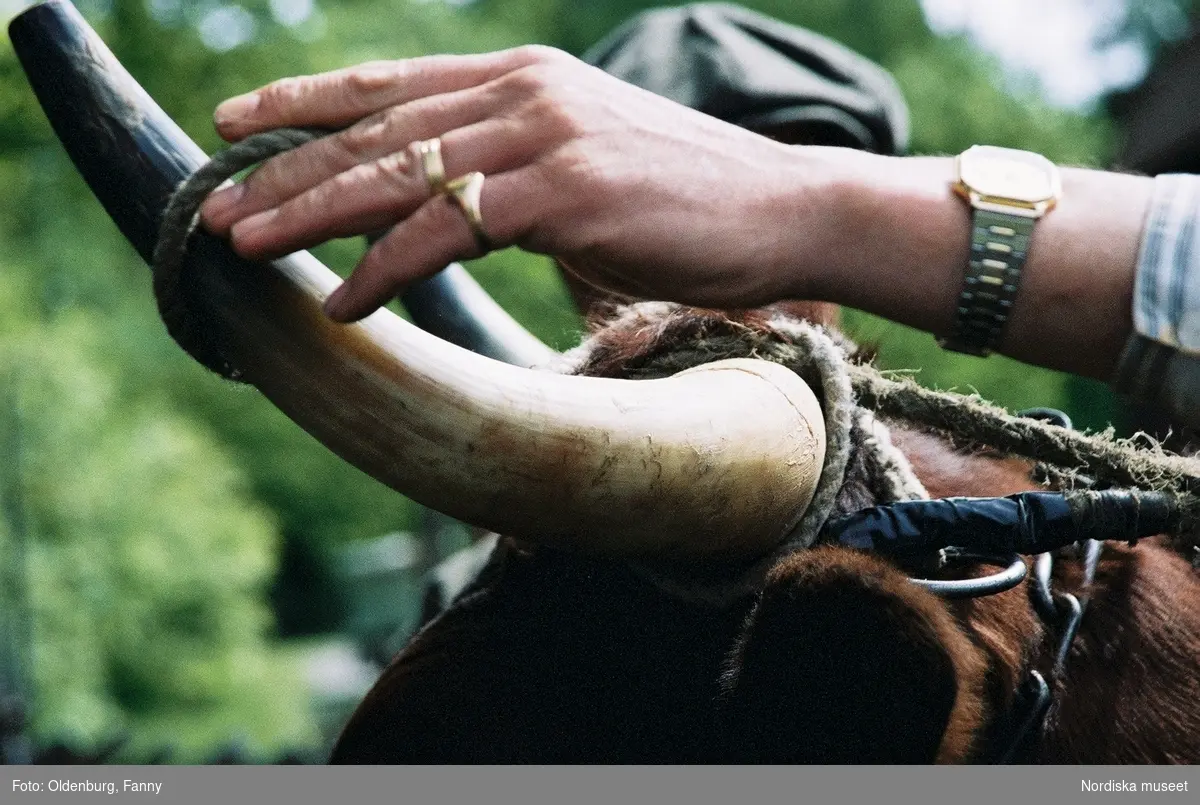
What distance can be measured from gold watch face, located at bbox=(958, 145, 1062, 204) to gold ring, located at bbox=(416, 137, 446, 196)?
53 cm

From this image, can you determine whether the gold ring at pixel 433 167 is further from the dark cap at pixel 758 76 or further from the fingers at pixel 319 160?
the dark cap at pixel 758 76

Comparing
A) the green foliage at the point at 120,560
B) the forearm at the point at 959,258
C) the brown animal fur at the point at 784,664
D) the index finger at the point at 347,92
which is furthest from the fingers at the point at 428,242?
the green foliage at the point at 120,560

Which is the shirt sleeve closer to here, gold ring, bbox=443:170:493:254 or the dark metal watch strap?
the dark metal watch strap

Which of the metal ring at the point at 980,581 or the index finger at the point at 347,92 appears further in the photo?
the metal ring at the point at 980,581

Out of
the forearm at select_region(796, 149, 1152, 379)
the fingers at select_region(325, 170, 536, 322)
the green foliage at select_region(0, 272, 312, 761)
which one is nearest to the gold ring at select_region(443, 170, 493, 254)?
the fingers at select_region(325, 170, 536, 322)

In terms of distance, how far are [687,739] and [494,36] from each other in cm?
1537

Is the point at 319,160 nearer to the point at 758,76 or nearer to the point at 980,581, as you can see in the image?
the point at 980,581

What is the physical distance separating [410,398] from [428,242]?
5.6 inches

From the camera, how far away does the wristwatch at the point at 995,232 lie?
1196mm

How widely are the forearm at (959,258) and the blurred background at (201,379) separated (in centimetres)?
Result: 387

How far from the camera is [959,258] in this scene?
1211 millimetres

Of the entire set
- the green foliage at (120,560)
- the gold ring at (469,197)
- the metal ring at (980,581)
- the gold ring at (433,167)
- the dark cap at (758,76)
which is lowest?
the green foliage at (120,560)

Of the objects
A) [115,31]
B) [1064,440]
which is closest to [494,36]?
[115,31]

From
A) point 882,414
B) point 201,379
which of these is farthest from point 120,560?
point 882,414
